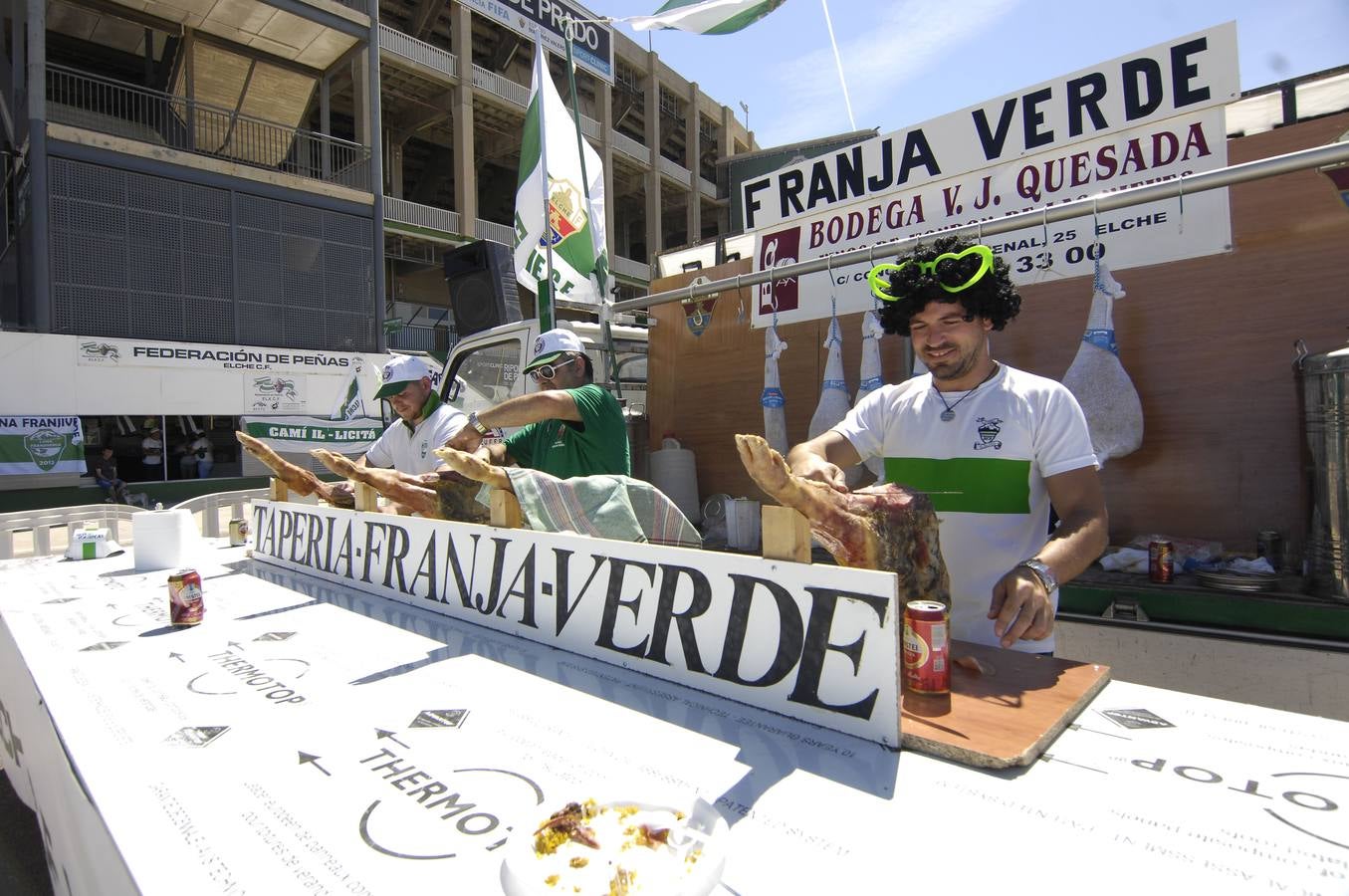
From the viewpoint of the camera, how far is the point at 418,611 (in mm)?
2143

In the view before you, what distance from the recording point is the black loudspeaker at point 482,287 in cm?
688

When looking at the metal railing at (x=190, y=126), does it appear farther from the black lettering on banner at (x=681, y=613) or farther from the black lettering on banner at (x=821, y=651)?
the black lettering on banner at (x=821, y=651)

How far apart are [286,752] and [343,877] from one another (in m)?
0.43

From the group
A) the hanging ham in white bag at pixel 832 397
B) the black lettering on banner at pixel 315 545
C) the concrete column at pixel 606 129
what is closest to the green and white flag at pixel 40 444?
the black lettering on banner at pixel 315 545

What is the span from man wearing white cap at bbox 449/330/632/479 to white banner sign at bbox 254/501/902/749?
1.71 feet

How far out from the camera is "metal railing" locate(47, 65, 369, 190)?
47.7 feet

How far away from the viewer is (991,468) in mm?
1869

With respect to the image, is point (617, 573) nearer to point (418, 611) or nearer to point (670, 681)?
point (670, 681)

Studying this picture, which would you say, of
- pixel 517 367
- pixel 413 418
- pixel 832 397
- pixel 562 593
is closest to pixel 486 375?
pixel 517 367

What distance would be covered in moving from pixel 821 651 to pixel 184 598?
6.24ft

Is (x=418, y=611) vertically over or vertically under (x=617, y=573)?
under

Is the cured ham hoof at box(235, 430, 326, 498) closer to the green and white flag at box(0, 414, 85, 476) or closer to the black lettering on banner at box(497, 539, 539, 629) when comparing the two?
the black lettering on banner at box(497, 539, 539, 629)

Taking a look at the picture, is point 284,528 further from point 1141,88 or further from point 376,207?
point 376,207

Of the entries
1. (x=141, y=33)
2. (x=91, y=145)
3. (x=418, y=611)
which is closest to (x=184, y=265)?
(x=91, y=145)
